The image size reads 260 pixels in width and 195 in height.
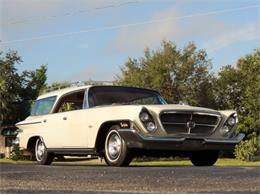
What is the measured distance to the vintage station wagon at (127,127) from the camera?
27.8 ft

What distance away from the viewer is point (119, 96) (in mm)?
9969

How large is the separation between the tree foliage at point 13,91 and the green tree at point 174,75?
404 inches

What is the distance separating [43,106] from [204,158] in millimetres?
3674

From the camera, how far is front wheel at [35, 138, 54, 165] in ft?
35.8

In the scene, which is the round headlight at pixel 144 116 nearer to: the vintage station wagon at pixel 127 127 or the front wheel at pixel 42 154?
the vintage station wagon at pixel 127 127

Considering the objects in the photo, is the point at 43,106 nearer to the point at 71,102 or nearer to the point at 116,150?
the point at 71,102

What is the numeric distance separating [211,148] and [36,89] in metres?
54.9

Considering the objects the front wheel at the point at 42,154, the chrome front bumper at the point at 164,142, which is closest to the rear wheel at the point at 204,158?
the chrome front bumper at the point at 164,142

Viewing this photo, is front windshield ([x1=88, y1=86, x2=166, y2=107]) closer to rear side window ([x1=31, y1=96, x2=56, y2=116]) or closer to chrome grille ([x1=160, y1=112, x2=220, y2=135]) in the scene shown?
chrome grille ([x1=160, y1=112, x2=220, y2=135])

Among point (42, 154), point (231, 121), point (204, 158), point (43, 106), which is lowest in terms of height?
Answer: point (204, 158)

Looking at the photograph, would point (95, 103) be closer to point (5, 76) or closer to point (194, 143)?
point (194, 143)

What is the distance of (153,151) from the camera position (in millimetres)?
8695

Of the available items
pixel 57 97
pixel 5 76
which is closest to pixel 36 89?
pixel 5 76

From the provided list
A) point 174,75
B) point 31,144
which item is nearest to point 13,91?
point 174,75
